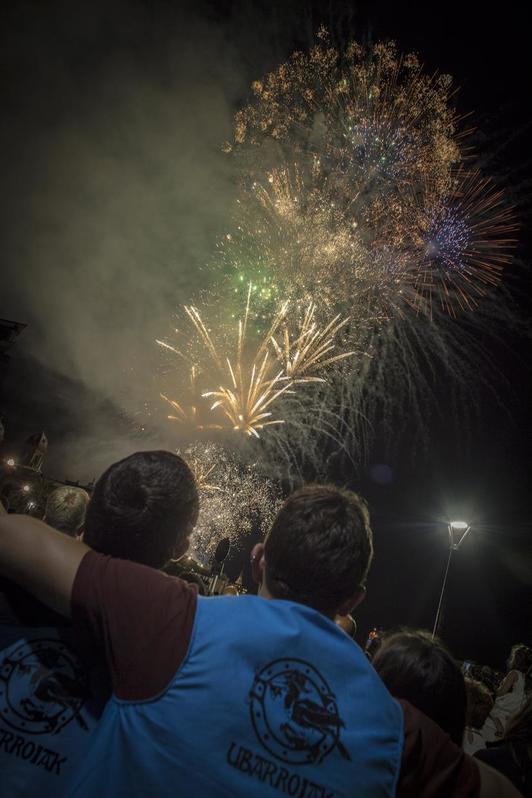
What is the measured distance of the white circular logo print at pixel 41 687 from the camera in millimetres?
1463

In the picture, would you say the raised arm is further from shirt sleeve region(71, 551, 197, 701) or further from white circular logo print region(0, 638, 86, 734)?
white circular logo print region(0, 638, 86, 734)

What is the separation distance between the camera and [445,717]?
2182 millimetres

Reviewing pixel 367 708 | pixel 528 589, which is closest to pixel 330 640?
pixel 367 708

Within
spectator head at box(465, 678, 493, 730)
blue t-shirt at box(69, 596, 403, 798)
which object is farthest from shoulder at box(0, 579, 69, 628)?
spectator head at box(465, 678, 493, 730)

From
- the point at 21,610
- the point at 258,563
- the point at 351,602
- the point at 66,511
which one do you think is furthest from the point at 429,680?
the point at 66,511

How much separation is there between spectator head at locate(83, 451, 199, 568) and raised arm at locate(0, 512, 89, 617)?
0.96 ft

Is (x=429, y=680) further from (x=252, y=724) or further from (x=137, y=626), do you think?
(x=137, y=626)

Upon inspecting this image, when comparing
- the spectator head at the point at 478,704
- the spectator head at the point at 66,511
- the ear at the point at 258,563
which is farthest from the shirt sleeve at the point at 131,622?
the spectator head at the point at 478,704

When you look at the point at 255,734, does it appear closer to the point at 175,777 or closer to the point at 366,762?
the point at 175,777

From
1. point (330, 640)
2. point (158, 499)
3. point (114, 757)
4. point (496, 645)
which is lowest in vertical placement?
point (496, 645)

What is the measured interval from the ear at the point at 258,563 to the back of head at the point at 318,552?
0.08m

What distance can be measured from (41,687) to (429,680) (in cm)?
176

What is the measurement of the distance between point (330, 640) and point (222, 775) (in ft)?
1.45

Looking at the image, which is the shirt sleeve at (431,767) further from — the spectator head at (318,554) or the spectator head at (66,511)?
the spectator head at (66,511)
